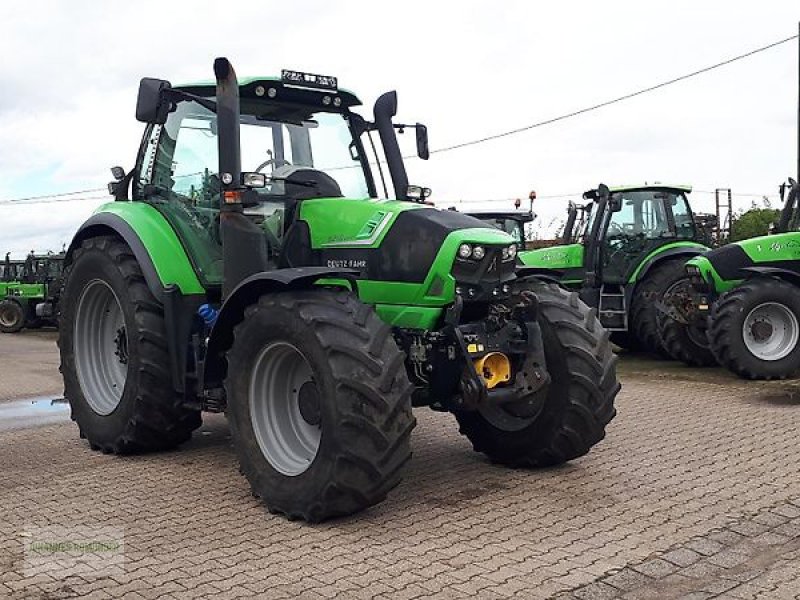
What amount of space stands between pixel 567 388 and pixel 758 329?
19.9ft

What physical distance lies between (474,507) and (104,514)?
2.06 m

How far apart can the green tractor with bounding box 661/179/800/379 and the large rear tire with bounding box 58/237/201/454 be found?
6578mm

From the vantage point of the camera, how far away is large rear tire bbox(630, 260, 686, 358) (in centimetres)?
1216

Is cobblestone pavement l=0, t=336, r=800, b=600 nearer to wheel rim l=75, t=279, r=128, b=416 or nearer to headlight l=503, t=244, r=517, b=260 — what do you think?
wheel rim l=75, t=279, r=128, b=416

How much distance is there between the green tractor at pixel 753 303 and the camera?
33.7ft

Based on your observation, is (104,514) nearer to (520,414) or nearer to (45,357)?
(520,414)

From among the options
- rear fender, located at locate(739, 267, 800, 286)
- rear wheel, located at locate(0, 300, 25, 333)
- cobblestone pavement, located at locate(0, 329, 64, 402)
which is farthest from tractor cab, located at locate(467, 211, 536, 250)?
rear wheel, located at locate(0, 300, 25, 333)

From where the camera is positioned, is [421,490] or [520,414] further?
[520,414]

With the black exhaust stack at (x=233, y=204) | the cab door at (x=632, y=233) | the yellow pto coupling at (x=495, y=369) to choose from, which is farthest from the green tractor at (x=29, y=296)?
the yellow pto coupling at (x=495, y=369)

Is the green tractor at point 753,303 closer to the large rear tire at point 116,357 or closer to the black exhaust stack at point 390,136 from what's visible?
the black exhaust stack at point 390,136

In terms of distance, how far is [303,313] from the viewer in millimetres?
4648

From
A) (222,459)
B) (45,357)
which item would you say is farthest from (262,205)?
(45,357)

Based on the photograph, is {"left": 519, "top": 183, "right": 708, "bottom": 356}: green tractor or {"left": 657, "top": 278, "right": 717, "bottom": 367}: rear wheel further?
{"left": 519, "top": 183, "right": 708, "bottom": 356}: green tractor

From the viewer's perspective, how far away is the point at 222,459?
6250mm
